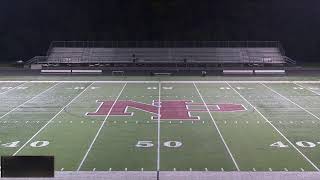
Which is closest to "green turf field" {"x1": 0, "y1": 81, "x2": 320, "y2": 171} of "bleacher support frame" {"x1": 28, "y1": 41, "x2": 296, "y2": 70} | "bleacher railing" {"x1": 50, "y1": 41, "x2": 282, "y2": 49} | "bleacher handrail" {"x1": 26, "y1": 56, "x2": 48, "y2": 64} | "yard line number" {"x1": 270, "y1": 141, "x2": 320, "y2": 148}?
"yard line number" {"x1": 270, "y1": 141, "x2": 320, "y2": 148}

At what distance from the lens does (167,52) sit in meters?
36.5

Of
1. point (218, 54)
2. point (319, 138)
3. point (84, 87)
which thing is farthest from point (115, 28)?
point (319, 138)

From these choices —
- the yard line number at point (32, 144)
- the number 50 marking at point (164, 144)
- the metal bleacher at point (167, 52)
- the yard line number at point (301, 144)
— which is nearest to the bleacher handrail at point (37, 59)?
the metal bleacher at point (167, 52)

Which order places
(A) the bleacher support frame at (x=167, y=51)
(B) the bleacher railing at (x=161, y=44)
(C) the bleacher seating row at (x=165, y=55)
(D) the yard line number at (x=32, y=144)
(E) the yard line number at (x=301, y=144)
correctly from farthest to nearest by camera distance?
1. (B) the bleacher railing at (x=161, y=44)
2. (C) the bleacher seating row at (x=165, y=55)
3. (A) the bleacher support frame at (x=167, y=51)
4. (E) the yard line number at (x=301, y=144)
5. (D) the yard line number at (x=32, y=144)

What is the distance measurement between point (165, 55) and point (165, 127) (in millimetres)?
21415

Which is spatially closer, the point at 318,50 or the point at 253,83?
the point at 253,83

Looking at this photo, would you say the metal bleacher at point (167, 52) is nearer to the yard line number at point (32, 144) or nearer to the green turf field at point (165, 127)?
the green turf field at point (165, 127)

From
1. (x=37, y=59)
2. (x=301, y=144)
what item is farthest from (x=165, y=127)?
(x=37, y=59)

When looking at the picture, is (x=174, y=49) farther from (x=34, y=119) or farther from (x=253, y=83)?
(x=34, y=119)

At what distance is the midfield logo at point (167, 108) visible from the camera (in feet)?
56.8

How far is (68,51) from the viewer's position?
120ft

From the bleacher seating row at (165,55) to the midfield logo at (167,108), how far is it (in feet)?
52.4

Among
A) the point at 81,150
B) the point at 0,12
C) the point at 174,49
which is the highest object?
the point at 0,12

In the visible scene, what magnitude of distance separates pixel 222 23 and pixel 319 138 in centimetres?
2299
